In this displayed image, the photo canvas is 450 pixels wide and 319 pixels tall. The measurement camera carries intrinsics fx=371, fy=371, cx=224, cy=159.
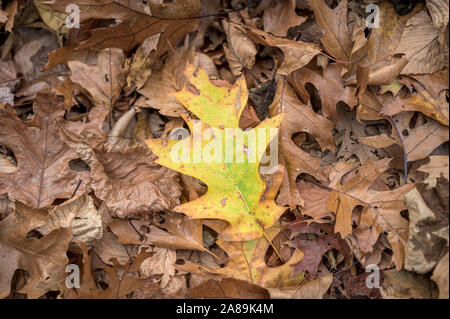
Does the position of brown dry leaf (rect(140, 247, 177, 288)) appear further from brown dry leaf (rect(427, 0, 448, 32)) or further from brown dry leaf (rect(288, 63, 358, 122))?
brown dry leaf (rect(427, 0, 448, 32))

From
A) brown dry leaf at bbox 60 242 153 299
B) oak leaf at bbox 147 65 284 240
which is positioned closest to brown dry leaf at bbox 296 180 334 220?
oak leaf at bbox 147 65 284 240

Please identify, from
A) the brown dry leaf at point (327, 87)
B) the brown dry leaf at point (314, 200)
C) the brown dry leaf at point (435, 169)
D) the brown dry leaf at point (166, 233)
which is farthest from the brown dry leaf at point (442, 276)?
the brown dry leaf at point (166, 233)

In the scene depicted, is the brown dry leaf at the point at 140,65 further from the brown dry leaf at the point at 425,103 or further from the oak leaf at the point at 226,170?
the brown dry leaf at the point at 425,103

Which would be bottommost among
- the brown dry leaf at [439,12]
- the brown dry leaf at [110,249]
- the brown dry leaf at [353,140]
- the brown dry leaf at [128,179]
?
the brown dry leaf at [110,249]

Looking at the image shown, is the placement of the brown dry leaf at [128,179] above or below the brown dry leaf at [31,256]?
above

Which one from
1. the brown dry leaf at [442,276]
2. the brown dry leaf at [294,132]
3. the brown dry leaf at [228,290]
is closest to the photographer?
the brown dry leaf at [442,276]

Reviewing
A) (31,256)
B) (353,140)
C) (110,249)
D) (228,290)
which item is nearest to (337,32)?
(353,140)
